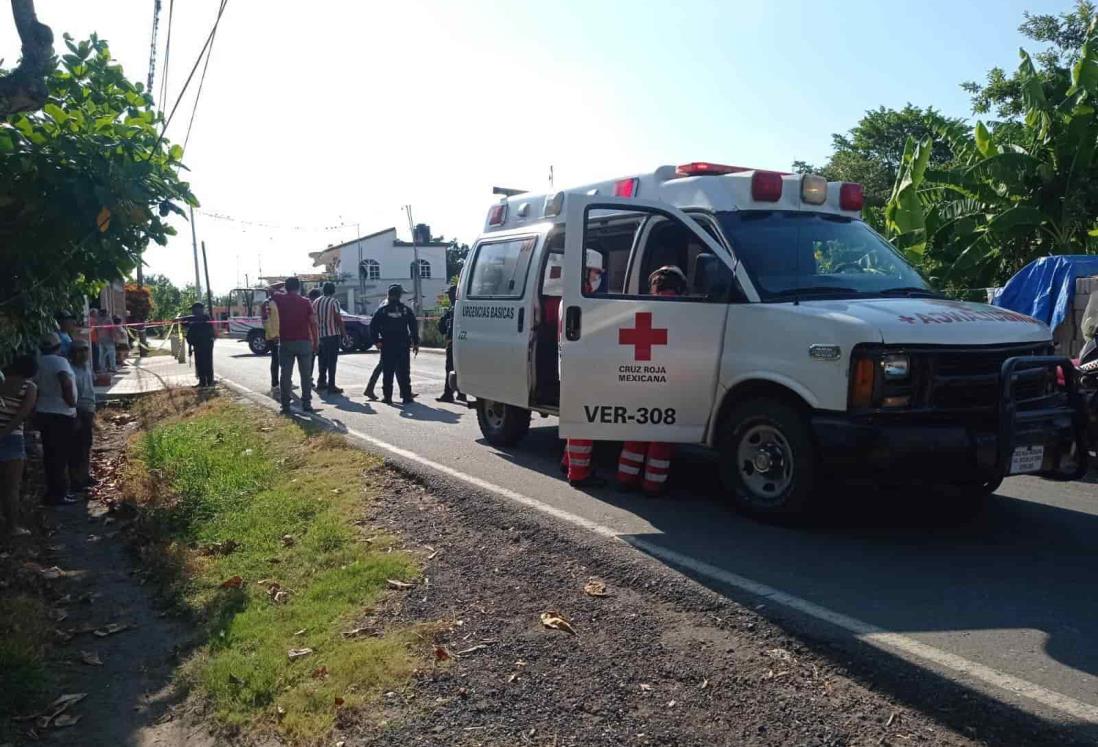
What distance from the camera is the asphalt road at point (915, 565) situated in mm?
3787

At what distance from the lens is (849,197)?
711 cm

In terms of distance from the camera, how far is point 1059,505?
21.3ft

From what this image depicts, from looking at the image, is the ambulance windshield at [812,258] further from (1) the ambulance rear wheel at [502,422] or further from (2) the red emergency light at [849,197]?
(1) the ambulance rear wheel at [502,422]

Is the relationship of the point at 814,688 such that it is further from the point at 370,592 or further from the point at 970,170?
the point at 970,170

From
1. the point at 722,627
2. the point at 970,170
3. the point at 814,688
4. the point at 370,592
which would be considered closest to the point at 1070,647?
the point at 814,688

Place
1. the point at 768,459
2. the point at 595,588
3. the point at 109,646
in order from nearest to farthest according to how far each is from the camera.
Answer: the point at 595,588, the point at 109,646, the point at 768,459

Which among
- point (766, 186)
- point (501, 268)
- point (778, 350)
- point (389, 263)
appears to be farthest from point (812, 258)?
point (389, 263)

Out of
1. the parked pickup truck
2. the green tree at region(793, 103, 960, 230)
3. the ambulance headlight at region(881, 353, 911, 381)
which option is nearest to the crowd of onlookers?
the ambulance headlight at region(881, 353, 911, 381)

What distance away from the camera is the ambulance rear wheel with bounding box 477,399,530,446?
358 inches

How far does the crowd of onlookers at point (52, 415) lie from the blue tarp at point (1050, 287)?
9.88 meters

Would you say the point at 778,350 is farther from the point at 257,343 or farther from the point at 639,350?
the point at 257,343

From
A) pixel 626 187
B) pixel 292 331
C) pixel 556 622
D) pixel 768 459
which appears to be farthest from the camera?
pixel 292 331

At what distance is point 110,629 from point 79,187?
2.73 m

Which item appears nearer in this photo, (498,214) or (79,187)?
(79,187)
